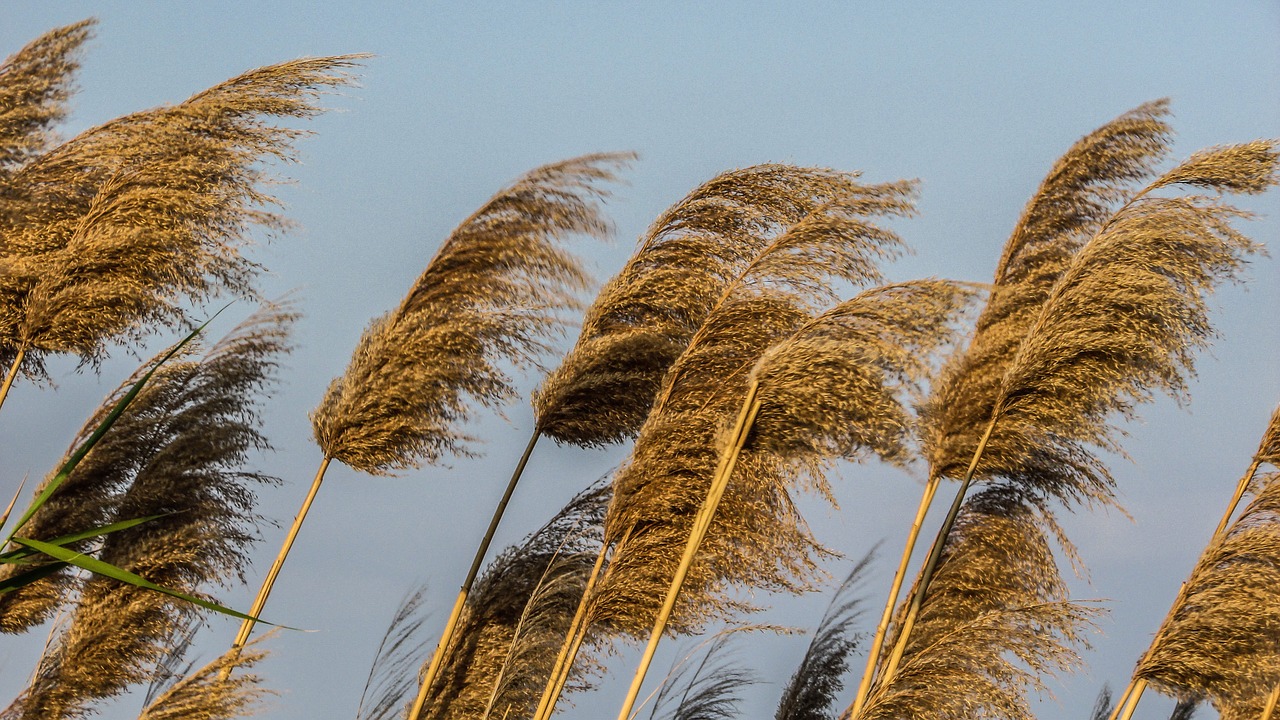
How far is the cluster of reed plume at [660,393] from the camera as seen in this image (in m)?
5.29

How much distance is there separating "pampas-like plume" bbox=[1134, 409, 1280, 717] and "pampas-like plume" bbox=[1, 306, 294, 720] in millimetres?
5257

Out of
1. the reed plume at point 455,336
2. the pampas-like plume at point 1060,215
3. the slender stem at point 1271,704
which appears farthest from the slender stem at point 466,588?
the slender stem at point 1271,704

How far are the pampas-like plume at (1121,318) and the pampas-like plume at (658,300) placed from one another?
1356 mm

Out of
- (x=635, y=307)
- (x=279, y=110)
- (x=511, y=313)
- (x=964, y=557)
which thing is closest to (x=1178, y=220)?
(x=964, y=557)

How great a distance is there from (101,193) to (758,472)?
11.0 ft

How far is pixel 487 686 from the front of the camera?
7.13m

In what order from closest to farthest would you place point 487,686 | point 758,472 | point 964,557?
1. point 758,472
2. point 964,557
3. point 487,686

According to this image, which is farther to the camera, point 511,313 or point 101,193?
point 511,313

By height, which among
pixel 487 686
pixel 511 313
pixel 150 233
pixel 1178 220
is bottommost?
pixel 487 686

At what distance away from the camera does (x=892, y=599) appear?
6023 mm

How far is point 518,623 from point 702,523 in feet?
6.83

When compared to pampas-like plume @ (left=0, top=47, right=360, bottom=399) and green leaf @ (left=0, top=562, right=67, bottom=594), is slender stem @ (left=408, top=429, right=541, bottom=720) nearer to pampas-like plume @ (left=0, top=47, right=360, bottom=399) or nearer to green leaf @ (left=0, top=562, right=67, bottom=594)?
pampas-like plume @ (left=0, top=47, right=360, bottom=399)

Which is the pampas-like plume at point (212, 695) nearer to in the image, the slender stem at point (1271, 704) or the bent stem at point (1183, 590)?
the bent stem at point (1183, 590)

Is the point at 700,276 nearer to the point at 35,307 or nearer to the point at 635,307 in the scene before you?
the point at 635,307
